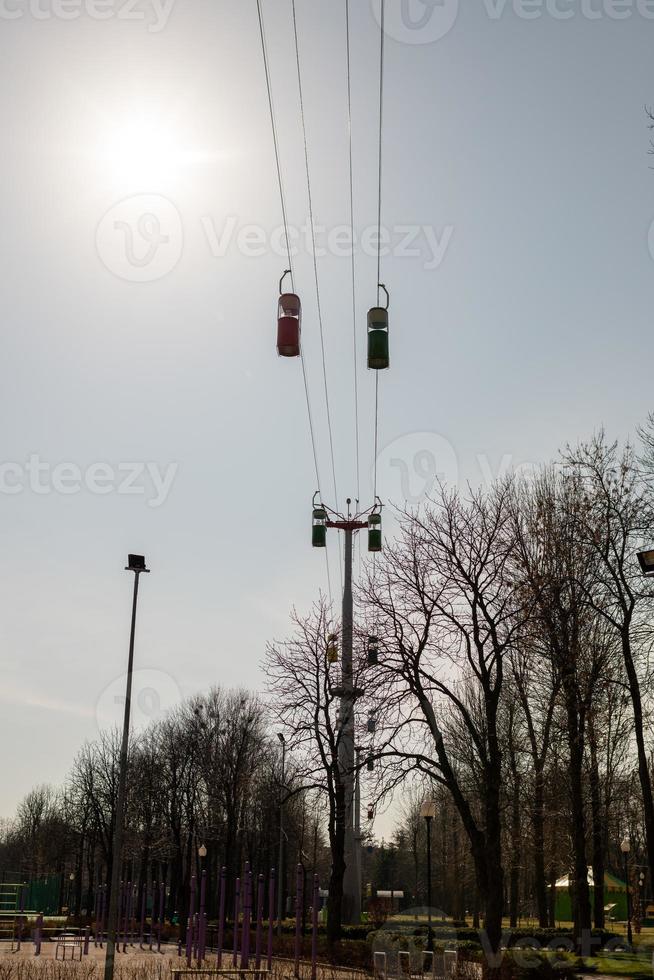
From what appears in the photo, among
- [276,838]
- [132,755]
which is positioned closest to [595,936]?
[276,838]

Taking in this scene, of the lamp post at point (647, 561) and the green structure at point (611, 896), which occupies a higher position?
the lamp post at point (647, 561)

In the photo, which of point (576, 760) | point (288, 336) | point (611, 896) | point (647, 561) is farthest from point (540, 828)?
point (611, 896)

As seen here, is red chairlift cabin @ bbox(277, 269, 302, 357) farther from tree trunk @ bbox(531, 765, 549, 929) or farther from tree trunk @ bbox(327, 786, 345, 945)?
tree trunk @ bbox(327, 786, 345, 945)

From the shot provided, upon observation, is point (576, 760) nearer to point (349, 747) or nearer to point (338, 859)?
point (349, 747)

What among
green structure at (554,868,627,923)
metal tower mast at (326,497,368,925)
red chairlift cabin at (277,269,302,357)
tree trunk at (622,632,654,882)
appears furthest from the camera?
green structure at (554,868,627,923)

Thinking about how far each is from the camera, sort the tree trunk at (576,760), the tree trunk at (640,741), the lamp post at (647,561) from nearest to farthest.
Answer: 1. the lamp post at (647,561)
2. the tree trunk at (640,741)
3. the tree trunk at (576,760)

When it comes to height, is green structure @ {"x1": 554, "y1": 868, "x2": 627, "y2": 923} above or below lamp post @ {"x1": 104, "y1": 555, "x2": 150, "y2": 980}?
below

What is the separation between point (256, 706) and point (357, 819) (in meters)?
29.7

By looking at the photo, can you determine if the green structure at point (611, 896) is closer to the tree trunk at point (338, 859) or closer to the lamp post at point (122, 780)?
the tree trunk at point (338, 859)

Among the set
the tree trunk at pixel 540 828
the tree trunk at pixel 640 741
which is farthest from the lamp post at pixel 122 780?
the tree trunk at pixel 640 741

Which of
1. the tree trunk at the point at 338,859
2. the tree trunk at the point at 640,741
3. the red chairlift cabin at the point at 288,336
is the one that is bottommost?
the tree trunk at the point at 338,859

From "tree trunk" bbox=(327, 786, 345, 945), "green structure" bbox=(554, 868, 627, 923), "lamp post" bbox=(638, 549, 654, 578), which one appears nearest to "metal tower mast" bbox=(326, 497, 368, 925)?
"tree trunk" bbox=(327, 786, 345, 945)

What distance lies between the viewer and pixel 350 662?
88.0 ft

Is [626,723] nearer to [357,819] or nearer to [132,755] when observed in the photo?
[357,819]
